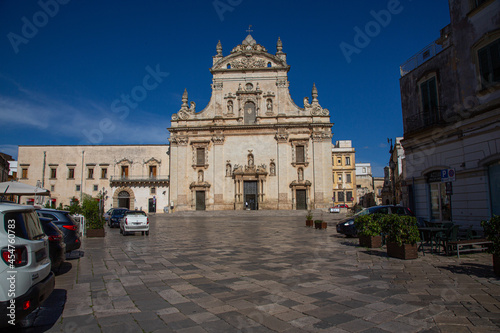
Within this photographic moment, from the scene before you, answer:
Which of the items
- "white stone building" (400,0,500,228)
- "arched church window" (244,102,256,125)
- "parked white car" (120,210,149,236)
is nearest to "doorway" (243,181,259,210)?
"arched church window" (244,102,256,125)

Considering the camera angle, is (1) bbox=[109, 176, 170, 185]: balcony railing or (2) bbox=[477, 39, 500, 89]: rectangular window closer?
(2) bbox=[477, 39, 500, 89]: rectangular window

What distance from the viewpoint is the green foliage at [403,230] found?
27.8 ft

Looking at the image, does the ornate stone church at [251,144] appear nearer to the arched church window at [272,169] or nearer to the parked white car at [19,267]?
the arched church window at [272,169]

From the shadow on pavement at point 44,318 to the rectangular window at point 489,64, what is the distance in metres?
13.4

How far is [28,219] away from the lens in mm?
4133

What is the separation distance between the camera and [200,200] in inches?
1682

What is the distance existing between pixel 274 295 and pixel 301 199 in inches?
1449

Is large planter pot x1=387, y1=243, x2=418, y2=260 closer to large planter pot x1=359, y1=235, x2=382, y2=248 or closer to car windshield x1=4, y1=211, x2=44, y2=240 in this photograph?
large planter pot x1=359, y1=235, x2=382, y2=248

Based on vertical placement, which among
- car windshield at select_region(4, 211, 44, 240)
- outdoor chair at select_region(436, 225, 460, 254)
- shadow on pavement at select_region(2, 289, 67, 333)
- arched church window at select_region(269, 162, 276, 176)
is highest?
arched church window at select_region(269, 162, 276, 176)

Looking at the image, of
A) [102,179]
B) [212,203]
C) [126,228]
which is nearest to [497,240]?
[126,228]

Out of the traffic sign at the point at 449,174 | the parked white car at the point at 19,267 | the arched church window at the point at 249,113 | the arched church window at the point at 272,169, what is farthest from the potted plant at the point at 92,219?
the arched church window at the point at 249,113

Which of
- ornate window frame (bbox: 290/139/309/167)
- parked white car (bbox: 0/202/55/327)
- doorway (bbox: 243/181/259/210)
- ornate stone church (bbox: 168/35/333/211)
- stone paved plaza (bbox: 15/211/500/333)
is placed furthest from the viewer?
doorway (bbox: 243/181/259/210)

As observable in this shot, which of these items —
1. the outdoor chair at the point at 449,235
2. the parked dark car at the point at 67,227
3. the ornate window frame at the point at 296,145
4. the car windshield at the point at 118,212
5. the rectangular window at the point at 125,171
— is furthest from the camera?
the rectangular window at the point at 125,171

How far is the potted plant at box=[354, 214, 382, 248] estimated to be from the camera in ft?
33.9
